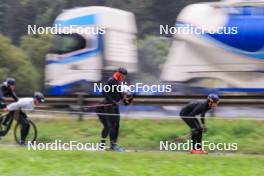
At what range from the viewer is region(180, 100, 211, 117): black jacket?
1378 cm

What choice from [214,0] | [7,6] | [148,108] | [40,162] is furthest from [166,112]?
[40,162]

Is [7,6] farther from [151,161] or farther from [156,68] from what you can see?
[151,161]

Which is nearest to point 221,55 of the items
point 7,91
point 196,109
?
point 196,109

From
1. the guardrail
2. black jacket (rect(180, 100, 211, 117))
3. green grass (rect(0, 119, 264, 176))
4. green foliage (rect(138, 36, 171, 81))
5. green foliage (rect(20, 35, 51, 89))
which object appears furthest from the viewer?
green foliage (rect(138, 36, 171, 81))

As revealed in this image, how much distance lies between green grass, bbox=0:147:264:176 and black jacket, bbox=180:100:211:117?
3.52ft

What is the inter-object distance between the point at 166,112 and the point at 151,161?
5.76m

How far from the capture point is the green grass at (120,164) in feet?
34.1

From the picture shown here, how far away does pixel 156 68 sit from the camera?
18.5 metres
